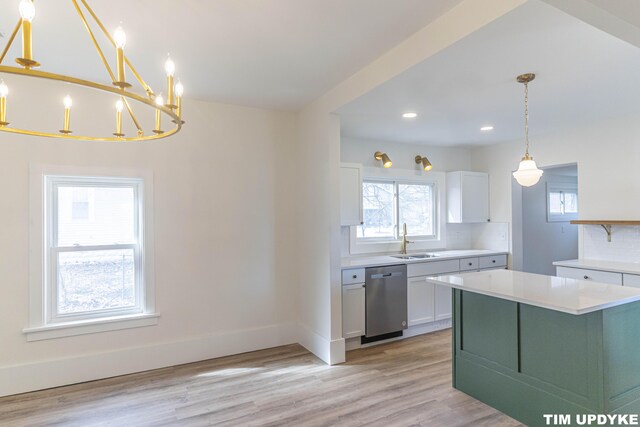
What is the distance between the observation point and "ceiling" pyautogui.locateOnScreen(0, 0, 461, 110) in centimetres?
202

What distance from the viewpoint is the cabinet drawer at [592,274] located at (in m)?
3.36

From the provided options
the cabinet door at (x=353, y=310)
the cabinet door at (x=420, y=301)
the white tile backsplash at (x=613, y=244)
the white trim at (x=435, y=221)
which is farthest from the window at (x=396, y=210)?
the white tile backsplash at (x=613, y=244)

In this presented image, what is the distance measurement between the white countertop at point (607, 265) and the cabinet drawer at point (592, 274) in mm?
41

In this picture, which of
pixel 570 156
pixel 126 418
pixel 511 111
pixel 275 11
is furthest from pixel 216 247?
pixel 570 156

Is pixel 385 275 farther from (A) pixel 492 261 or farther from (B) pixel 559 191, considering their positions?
(B) pixel 559 191

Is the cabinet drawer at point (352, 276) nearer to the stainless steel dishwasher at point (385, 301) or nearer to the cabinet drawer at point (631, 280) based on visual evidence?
the stainless steel dishwasher at point (385, 301)

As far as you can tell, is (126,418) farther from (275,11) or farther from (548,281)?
(548,281)

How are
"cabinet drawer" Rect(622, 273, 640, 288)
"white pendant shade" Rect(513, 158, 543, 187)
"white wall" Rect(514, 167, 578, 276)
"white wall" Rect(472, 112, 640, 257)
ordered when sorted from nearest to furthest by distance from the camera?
"white pendant shade" Rect(513, 158, 543, 187) → "cabinet drawer" Rect(622, 273, 640, 288) → "white wall" Rect(472, 112, 640, 257) → "white wall" Rect(514, 167, 578, 276)

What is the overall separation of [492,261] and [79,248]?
4773 mm

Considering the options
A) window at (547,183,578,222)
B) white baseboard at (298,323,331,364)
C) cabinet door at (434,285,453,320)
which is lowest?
white baseboard at (298,323,331,364)

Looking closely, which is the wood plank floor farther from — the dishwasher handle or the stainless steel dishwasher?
the dishwasher handle

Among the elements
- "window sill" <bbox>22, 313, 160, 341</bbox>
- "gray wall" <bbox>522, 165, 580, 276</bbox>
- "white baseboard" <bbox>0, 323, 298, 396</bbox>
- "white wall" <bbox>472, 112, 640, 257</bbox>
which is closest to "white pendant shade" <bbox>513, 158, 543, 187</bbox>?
"white wall" <bbox>472, 112, 640, 257</bbox>

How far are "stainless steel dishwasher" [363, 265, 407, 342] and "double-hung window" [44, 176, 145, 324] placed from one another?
7.49 feet

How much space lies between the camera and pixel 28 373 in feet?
9.47
